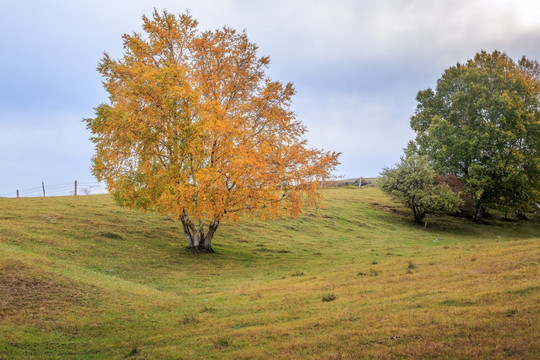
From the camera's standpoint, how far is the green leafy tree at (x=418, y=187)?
46.1m

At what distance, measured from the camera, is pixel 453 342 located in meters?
7.70

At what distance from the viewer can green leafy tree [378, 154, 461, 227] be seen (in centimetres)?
4612

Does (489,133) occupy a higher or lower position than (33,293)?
higher

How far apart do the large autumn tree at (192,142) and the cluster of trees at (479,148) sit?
25.5 metres

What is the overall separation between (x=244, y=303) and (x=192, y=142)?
41.4ft

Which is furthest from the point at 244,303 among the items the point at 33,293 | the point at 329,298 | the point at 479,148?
the point at 479,148

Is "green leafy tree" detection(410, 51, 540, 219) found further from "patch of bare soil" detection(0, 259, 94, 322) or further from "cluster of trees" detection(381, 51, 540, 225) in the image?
"patch of bare soil" detection(0, 259, 94, 322)

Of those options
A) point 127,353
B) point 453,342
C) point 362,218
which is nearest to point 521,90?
point 362,218

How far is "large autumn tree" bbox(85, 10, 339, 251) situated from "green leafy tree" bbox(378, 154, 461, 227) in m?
24.1

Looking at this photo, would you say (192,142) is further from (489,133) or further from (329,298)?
(489,133)

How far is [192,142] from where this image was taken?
79.4 ft

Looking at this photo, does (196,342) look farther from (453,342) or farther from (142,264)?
(142,264)

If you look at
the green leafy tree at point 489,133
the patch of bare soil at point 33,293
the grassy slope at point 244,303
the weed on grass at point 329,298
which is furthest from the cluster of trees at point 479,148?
the patch of bare soil at point 33,293

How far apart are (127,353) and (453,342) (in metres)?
7.68
